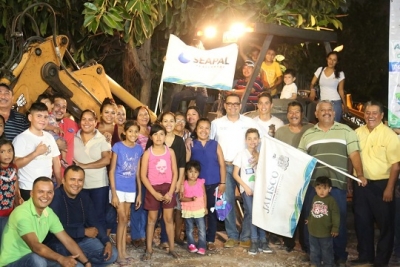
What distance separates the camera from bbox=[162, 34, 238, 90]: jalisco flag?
8.91 metres

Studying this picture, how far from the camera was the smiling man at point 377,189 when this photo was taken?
24.0ft

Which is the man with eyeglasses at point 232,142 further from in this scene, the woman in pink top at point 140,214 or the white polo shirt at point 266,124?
the woman in pink top at point 140,214

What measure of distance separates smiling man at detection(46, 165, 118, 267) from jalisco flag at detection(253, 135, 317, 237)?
1.95 metres

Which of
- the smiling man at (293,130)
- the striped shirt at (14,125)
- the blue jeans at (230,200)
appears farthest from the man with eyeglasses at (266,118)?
the striped shirt at (14,125)

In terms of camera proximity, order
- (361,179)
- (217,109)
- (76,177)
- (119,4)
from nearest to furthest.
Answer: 1. (76,177)
2. (361,179)
3. (119,4)
4. (217,109)

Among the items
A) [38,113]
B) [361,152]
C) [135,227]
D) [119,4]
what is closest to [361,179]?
[361,152]

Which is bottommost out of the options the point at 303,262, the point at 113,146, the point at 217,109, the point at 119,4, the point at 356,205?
the point at 303,262

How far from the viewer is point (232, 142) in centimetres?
823

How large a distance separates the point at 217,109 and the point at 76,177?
13.2 feet

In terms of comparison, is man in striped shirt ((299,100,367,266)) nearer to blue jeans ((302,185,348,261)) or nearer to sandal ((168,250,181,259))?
blue jeans ((302,185,348,261))

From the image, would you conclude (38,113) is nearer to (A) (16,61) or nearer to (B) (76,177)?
(B) (76,177)

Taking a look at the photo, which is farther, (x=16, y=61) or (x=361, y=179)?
(x=16, y=61)

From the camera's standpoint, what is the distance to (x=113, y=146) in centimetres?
757

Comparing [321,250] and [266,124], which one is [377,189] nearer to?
[321,250]
